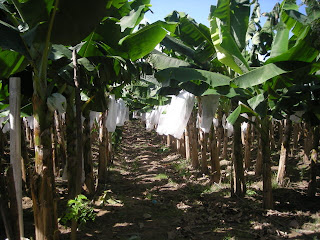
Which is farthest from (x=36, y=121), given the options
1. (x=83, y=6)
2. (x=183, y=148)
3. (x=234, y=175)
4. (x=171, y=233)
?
(x=183, y=148)

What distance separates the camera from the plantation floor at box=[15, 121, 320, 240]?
483 cm

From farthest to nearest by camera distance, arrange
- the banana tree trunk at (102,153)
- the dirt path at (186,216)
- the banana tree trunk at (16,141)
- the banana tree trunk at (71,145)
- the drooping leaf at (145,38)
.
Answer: the banana tree trunk at (102,153)
the banana tree trunk at (71,145)
the dirt path at (186,216)
the drooping leaf at (145,38)
the banana tree trunk at (16,141)

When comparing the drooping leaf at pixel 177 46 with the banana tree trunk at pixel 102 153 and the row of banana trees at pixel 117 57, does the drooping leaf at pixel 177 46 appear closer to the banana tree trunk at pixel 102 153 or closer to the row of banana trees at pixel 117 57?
the row of banana trees at pixel 117 57

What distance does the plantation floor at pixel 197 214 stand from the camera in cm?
483

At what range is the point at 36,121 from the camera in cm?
314

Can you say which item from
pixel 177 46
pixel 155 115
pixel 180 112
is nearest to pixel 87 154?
pixel 180 112

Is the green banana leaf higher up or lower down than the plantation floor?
higher up

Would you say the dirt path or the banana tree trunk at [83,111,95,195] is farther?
the banana tree trunk at [83,111,95,195]

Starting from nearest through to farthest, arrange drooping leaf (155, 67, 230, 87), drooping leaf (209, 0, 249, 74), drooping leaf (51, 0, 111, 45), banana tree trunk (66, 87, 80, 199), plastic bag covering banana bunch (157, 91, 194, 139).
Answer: drooping leaf (51, 0, 111, 45)
drooping leaf (209, 0, 249, 74)
drooping leaf (155, 67, 230, 87)
banana tree trunk (66, 87, 80, 199)
plastic bag covering banana bunch (157, 91, 194, 139)

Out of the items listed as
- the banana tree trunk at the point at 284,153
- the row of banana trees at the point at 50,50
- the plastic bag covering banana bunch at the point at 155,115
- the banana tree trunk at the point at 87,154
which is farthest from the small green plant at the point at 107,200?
the plastic bag covering banana bunch at the point at 155,115

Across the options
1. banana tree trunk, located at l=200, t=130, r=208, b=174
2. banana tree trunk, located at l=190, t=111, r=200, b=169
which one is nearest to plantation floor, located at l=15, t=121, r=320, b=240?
banana tree trunk, located at l=200, t=130, r=208, b=174

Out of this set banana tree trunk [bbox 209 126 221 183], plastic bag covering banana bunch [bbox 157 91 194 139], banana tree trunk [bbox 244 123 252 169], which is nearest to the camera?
plastic bag covering banana bunch [bbox 157 91 194 139]

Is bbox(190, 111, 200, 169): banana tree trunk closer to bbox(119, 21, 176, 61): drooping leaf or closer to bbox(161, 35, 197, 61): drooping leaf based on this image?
bbox(161, 35, 197, 61): drooping leaf

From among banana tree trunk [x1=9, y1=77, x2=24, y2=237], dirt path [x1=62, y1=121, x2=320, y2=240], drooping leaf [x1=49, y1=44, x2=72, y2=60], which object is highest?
drooping leaf [x1=49, y1=44, x2=72, y2=60]
